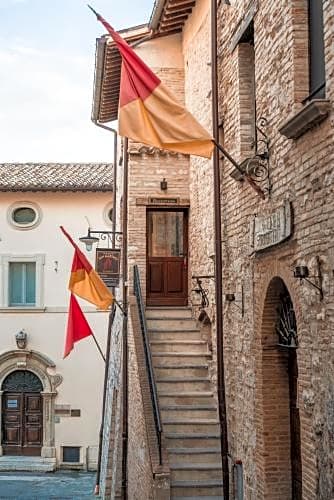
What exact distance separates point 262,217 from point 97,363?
16138 millimetres

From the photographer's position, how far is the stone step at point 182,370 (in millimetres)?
12773

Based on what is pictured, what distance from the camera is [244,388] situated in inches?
382

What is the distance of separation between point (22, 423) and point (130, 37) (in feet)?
44.4

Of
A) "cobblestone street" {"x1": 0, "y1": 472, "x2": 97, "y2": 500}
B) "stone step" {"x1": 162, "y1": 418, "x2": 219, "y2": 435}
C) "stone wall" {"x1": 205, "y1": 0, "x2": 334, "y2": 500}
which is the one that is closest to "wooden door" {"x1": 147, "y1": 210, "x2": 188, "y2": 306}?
"stone step" {"x1": 162, "y1": 418, "x2": 219, "y2": 435}

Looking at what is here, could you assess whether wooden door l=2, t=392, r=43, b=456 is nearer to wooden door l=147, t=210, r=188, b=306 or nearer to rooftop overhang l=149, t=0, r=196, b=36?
wooden door l=147, t=210, r=188, b=306

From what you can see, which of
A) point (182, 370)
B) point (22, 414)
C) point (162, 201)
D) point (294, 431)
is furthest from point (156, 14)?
point (22, 414)

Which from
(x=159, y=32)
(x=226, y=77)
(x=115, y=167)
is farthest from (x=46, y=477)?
(x=226, y=77)

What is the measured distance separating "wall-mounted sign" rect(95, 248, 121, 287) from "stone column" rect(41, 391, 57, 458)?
905 cm

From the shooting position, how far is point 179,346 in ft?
44.2

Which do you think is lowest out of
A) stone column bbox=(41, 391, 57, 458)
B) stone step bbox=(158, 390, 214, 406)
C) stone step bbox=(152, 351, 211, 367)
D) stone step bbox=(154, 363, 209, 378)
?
stone column bbox=(41, 391, 57, 458)

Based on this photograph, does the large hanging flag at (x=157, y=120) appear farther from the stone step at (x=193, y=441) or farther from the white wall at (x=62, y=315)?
the white wall at (x=62, y=315)

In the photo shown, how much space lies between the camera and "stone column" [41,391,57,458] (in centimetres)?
2358

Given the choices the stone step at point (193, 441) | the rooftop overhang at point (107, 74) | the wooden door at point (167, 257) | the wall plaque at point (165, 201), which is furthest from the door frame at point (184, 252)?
the stone step at point (193, 441)

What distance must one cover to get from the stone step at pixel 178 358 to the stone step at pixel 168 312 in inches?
55.3
